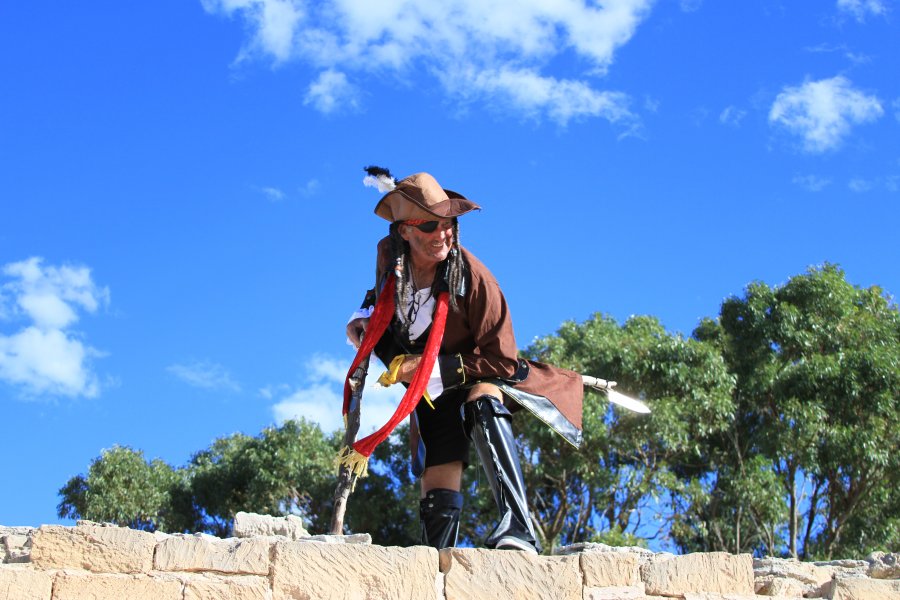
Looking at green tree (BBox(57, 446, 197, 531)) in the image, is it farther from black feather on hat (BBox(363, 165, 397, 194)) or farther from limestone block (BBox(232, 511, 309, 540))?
black feather on hat (BBox(363, 165, 397, 194))

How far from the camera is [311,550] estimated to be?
3812 mm

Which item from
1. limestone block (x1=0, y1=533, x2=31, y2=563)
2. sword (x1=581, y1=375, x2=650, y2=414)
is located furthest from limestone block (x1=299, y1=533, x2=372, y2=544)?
sword (x1=581, y1=375, x2=650, y2=414)

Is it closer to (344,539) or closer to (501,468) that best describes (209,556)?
(344,539)

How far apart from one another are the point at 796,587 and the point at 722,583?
1.38 feet

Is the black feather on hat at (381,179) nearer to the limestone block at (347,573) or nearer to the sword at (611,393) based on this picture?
the sword at (611,393)

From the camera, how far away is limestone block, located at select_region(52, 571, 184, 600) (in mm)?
3639

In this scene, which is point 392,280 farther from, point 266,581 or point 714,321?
point 714,321

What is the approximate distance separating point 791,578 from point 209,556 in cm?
251

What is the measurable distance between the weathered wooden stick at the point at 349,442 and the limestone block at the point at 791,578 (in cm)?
179

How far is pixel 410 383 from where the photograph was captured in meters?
4.55

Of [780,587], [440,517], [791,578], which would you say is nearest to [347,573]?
[440,517]

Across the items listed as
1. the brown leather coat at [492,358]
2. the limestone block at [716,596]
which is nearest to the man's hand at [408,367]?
the brown leather coat at [492,358]

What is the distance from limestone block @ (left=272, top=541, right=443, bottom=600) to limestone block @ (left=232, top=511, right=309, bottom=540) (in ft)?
3.73

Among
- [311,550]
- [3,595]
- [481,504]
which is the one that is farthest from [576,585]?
[481,504]
